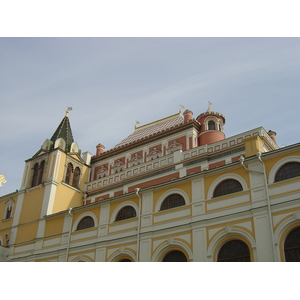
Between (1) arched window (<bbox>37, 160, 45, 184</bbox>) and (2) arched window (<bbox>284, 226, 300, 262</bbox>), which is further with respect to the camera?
(1) arched window (<bbox>37, 160, 45, 184</bbox>)

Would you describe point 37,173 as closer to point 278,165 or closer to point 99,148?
point 99,148

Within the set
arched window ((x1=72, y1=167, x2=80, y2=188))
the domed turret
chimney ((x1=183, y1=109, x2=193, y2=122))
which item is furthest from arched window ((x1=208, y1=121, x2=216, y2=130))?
arched window ((x1=72, y1=167, x2=80, y2=188))

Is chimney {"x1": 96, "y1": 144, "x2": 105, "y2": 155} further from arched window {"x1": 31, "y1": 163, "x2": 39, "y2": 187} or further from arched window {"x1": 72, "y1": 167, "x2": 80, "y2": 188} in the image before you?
arched window {"x1": 31, "y1": 163, "x2": 39, "y2": 187}

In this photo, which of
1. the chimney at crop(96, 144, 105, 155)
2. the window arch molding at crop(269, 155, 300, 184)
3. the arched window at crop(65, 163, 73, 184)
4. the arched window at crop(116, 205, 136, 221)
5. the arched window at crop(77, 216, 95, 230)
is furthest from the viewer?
the chimney at crop(96, 144, 105, 155)

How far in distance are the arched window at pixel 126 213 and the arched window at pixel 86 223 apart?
2019mm

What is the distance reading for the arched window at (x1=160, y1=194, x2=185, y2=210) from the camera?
796 inches

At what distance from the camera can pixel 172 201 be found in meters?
20.5

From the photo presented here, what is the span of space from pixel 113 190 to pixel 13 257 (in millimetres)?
8785

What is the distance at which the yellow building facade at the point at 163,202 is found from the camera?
17.1 meters

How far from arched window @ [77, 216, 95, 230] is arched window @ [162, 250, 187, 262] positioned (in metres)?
5.70

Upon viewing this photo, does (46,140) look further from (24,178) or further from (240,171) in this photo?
(240,171)

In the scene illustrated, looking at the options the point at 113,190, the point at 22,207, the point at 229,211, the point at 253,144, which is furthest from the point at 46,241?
the point at 253,144

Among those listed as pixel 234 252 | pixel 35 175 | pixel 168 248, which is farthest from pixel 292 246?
pixel 35 175

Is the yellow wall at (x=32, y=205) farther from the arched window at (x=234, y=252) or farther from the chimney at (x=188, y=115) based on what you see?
the arched window at (x=234, y=252)
